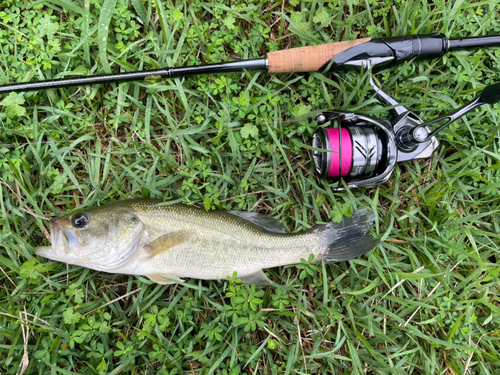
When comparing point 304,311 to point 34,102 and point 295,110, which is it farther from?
point 34,102

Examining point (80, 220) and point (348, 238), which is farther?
point (348, 238)

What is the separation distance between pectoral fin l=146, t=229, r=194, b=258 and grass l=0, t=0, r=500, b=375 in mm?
361

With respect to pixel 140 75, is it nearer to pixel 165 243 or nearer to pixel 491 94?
pixel 165 243

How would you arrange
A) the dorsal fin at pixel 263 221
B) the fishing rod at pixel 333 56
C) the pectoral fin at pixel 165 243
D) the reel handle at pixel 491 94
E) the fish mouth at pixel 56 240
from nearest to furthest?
1. the reel handle at pixel 491 94
2. the fish mouth at pixel 56 240
3. the pectoral fin at pixel 165 243
4. the fishing rod at pixel 333 56
5. the dorsal fin at pixel 263 221

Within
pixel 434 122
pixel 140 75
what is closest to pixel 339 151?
pixel 434 122

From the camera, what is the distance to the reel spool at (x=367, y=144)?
2.61 m

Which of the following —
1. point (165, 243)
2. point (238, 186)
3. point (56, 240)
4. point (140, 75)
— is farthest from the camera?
point (238, 186)

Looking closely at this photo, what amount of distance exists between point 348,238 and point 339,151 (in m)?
0.78

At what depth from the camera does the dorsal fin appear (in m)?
2.80

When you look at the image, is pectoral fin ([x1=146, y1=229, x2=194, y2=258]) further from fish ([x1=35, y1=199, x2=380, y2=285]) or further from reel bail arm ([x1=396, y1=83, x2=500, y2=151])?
reel bail arm ([x1=396, y1=83, x2=500, y2=151])

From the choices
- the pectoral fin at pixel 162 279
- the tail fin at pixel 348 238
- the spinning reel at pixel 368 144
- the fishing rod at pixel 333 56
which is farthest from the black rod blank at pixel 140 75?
the pectoral fin at pixel 162 279

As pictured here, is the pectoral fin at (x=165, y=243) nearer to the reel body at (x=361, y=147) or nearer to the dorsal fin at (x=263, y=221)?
the dorsal fin at (x=263, y=221)

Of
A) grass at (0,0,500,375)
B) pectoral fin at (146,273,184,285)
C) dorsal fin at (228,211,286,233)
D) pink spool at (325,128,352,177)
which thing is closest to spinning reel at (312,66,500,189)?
pink spool at (325,128,352,177)

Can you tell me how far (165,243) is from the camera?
2537 mm
